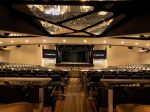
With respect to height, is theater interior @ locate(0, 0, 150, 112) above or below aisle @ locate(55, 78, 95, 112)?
above

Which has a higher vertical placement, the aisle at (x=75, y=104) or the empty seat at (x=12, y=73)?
the empty seat at (x=12, y=73)

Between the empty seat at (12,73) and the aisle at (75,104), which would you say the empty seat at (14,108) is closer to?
the aisle at (75,104)

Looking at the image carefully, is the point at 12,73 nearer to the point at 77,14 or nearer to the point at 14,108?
the point at 77,14

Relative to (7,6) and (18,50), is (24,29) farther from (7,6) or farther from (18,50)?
(18,50)

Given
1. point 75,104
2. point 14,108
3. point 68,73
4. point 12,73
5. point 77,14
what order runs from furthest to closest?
point 68,73, point 77,14, point 12,73, point 75,104, point 14,108

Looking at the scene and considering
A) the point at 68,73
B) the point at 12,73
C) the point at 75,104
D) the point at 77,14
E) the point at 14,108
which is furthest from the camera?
the point at 68,73

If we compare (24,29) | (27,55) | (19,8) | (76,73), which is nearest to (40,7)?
(19,8)

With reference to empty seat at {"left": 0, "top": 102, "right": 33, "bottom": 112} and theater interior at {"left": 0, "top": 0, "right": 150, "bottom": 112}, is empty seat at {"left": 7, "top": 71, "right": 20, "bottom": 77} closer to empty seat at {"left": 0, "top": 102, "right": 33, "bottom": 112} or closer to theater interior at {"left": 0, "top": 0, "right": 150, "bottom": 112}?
theater interior at {"left": 0, "top": 0, "right": 150, "bottom": 112}

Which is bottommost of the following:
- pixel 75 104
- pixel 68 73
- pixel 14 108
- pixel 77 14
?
pixel 75 104

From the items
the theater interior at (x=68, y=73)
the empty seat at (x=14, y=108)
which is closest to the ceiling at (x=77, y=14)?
the theater interior at (x=68, y=73)

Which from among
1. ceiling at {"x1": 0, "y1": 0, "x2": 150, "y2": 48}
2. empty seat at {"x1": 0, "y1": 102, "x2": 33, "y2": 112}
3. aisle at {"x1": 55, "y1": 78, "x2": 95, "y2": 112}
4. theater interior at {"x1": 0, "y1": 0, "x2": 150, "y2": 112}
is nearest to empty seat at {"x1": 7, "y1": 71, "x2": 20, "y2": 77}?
theater interior at {"x1": 0, "y1": 0, "x2": 150, "y2": 112}

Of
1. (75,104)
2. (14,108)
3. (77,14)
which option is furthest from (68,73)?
(14,108)

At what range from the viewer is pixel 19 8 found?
27.4 feet

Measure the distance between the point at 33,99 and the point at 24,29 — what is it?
4944 millimetres
